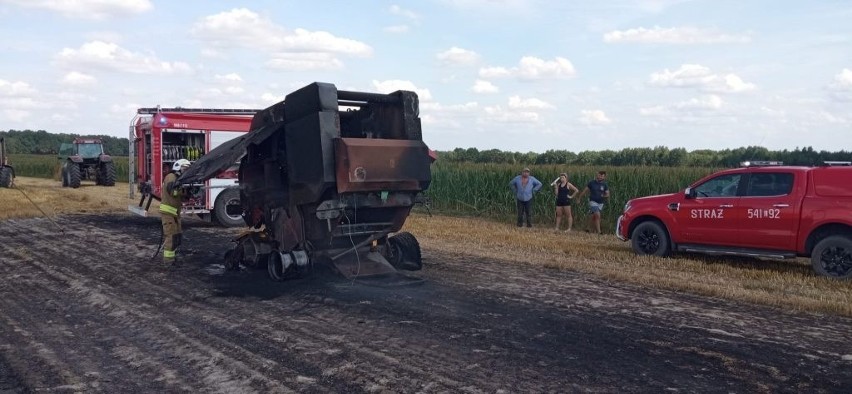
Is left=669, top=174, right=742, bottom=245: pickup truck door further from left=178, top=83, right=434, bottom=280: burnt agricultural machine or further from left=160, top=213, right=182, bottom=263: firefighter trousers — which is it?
left=160, top=213, right=182, bottom=263: firefighter trousers

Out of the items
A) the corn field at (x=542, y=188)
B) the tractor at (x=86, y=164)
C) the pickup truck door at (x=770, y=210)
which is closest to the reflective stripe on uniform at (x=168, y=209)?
the pickup truck door at (x=770, y=210)

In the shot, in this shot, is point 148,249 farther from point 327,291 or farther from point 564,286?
point 564,286

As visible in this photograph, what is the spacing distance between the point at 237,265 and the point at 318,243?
170 centimetres

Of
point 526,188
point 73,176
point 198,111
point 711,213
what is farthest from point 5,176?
point 711,213

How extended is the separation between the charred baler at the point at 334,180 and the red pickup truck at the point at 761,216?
5003 millimetres

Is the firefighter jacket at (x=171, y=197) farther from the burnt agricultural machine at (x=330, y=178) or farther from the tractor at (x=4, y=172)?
the tractor at (x=4, y=172)

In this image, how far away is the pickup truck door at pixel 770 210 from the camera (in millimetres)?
11969

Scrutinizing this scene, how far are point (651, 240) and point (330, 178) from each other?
22.9 feet

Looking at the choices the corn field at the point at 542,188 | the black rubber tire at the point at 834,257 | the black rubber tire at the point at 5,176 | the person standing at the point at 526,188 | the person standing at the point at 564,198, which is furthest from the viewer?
the black rubber tire at the point at 5,176

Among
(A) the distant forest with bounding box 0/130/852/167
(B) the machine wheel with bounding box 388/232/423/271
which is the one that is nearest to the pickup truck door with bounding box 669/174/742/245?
(B) the machine wheel with bounding box 388/232/423/271

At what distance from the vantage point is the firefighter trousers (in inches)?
457

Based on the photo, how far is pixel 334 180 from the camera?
31.9ft

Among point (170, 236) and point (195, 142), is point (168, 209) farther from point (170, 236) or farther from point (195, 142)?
point (195, 142)

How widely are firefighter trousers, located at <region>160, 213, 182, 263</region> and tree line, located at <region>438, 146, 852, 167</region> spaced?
22.0m
